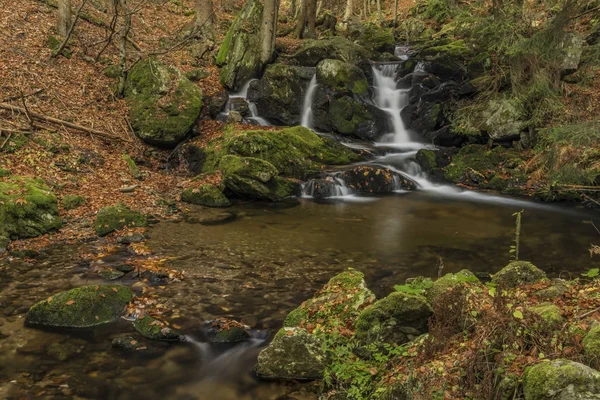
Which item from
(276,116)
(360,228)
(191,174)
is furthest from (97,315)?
(276,116)

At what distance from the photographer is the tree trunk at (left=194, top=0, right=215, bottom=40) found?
74.6ft

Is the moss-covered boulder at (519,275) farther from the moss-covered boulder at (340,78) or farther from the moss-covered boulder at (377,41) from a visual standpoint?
the moss-covered boulder at (377,41)

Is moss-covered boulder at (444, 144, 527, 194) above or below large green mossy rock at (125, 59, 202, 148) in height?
below

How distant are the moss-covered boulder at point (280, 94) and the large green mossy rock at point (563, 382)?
57.2ft

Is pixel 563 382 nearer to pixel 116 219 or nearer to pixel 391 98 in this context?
pixel 116 219

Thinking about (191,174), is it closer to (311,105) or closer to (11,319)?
(311,105)

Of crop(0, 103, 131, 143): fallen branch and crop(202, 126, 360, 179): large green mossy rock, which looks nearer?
crop(0, 103, 131, 143): fallen branch

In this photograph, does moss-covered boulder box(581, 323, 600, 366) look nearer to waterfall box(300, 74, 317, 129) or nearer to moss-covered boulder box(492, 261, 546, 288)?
moss-covered boulder box(492, 261, 546, 288)

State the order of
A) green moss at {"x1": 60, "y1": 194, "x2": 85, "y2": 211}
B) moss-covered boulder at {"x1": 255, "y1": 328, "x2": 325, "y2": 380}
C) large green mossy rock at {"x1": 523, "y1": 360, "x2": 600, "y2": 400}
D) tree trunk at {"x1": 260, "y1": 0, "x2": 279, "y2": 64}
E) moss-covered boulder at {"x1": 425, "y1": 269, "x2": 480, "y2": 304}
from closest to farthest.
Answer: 1. large green mossy rock at {"x1": 523, "y1": 360, "x2": 600, "y2": 400}
2. moss-covered boulder at {"x1": 255, "y1": 328, "x2": 325, "y2": 380}
3. moss-covered boulder at {"x1": 425, "y1": 269, "x2": 480, "y2": 304}
4. green moss at {"x1": 60, "y1": 194, "x2": 85, "y2": 211}
5. tree trunk at {"x1": 260, "y1": 0, "x2": 279, "y2": 64}

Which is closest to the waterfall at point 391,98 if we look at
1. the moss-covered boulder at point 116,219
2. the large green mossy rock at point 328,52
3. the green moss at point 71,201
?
the large green mossy rock at point 328,52

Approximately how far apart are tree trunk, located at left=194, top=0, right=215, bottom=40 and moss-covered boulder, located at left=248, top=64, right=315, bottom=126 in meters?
4.59

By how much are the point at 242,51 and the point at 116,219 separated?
1321cm

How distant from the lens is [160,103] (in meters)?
16.5

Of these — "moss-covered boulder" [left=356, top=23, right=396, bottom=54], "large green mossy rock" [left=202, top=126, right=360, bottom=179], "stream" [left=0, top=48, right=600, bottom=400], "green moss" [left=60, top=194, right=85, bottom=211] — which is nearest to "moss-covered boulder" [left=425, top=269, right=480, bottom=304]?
"stream" [left=0, top=48, right=600, bottom=400]
